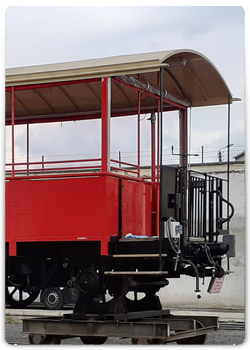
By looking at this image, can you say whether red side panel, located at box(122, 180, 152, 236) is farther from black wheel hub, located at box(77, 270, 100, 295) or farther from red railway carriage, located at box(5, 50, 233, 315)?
black wheel hub, located at box(77, 270, 100, 295)

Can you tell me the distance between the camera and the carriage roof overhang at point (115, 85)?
356 inches

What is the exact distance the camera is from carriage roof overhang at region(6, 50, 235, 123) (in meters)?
9.05

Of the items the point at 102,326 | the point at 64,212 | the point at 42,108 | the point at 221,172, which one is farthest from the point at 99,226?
the point at 221,172

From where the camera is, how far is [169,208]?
29.9 feet

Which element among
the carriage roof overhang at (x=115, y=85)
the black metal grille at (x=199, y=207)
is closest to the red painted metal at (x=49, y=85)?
the carriage roof overhang at (x=115, y=85)

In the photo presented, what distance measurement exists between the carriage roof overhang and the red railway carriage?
0.02 metres

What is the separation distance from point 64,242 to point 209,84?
3.73m

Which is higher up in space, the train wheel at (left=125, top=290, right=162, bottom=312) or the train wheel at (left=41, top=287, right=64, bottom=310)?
the train wheel at (left=125, top=290, right=162, bottom=312)

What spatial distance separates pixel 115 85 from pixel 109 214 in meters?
2.57

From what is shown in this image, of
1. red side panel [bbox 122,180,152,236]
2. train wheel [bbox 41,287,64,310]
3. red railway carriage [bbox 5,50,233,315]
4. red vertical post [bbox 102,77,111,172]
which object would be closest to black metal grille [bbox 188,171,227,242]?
red railway carriage [bbox 5,50,233,315]

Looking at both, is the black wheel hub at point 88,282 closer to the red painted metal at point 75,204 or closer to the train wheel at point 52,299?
the red painted metal at point 75,204

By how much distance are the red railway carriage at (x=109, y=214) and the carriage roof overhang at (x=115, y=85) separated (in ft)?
0.07

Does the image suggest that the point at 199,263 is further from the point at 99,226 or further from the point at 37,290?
the point at 37,290

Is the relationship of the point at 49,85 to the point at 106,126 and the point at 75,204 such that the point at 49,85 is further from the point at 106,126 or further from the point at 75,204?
the point at 75,204
